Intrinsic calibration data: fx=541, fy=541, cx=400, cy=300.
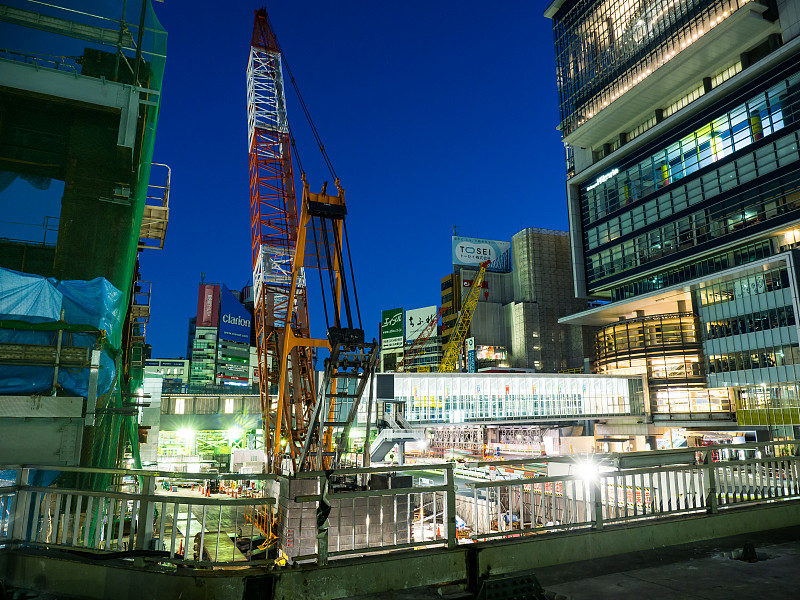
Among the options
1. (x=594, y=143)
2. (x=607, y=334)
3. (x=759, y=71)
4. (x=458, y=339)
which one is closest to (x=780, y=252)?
(x=759, y=71)

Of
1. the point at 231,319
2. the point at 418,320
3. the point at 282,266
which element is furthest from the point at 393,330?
the point at 282,266

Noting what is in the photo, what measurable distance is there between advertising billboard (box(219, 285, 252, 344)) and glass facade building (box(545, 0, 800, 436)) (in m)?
79.0

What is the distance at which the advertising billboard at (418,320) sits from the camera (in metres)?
118

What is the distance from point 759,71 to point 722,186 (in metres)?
10.4

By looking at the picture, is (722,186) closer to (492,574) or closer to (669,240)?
(669,240)

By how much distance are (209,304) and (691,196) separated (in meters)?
104

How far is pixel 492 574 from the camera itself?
668 centimetres

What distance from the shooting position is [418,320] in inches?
4783

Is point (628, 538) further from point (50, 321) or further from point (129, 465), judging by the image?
point (129, 465)

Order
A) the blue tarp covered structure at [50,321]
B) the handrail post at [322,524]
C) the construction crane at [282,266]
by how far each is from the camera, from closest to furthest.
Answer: the handrail post at [322,524] < the blue tarp covered structure at [50,321] < the construction crane at [282,266]

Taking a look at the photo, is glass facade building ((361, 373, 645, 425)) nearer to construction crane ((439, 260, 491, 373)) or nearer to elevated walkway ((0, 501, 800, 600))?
construction crane ((439, 260, 491, 373))

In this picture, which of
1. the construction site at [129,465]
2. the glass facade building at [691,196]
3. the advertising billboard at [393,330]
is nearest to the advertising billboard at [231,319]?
the advertising billboard at [393,330]

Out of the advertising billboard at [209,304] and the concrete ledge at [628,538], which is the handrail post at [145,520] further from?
the advertising billboard at [209,304]

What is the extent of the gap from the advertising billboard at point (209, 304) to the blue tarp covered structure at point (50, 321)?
386 ft
